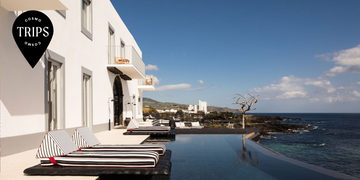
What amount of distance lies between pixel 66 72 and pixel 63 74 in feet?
0.88

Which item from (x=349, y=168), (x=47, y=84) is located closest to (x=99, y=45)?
(x=47, y=84)

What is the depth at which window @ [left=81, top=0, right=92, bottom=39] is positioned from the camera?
9697 millimetres

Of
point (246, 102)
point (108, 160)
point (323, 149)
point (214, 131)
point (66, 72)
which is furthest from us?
point (323, 149)

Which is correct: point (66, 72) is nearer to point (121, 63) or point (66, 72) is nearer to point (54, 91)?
point (54, 91)

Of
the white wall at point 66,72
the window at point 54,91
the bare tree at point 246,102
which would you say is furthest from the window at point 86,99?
the bare tree at point 246,102

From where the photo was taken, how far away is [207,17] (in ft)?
94.9

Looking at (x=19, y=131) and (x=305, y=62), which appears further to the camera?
(x=305, y=62)

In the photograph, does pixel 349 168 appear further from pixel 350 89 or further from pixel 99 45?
Result: pixel 350 89

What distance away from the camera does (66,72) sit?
790 centimetres

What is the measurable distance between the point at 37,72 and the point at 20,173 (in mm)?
3368

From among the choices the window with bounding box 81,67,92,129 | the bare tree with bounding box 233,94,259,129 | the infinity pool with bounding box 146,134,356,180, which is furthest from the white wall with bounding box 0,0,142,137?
the bare tree with bounding box 233,94,259,129

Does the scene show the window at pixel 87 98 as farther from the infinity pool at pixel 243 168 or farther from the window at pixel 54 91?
the infinity pool at pixel 243 168

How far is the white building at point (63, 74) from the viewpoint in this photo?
530 centimetres

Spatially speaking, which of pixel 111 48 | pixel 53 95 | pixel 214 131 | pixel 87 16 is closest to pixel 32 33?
pixel 53 95
